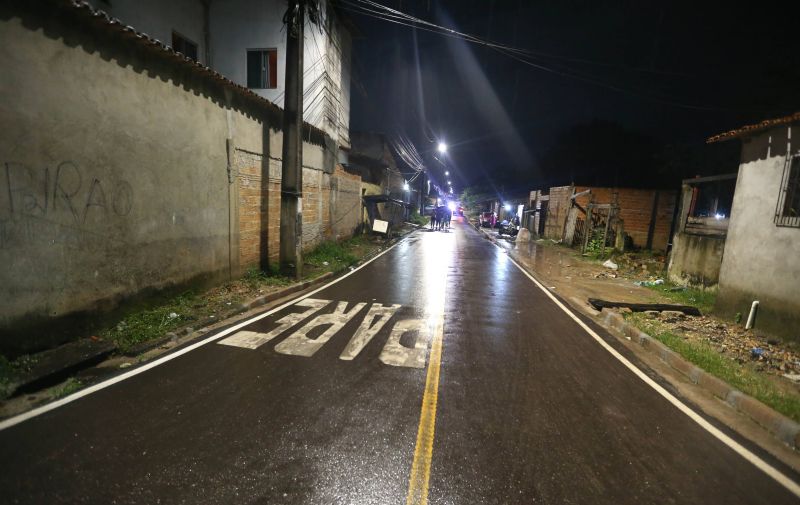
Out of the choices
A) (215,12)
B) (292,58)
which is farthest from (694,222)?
(215,12)

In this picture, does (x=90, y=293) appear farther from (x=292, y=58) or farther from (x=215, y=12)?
(x=215, y=12)

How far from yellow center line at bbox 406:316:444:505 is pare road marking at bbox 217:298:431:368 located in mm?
317

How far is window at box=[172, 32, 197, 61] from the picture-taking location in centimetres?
1547

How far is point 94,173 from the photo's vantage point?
5691 mm

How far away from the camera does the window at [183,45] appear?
50.7 feet

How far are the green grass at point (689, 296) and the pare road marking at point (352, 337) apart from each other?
7.30 meters

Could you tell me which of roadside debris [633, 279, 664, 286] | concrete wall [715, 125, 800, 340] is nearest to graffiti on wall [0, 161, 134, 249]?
concrete wall [715, 125, 800, 340]

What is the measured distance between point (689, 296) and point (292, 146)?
37.7 feet

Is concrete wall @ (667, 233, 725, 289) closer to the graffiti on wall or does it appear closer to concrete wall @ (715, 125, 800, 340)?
concrete wall @ (715, 125, 800, 340)

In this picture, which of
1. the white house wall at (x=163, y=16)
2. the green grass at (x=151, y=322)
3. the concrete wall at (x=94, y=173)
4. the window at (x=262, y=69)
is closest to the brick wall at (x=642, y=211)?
the window at (x=262, y=69)

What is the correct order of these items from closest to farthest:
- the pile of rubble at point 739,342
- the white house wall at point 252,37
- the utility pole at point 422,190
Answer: the pile of rubble at point 739,342, the white house wall at point 252,37, the utility pole at point 422,190

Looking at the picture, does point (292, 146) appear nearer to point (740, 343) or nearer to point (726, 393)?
point (726, 393)

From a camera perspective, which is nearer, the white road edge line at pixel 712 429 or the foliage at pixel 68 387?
the white road edge line at pixel 712 429

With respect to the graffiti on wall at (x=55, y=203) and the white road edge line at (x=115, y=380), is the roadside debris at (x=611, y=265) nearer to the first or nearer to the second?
the white road edge line at (x=115, y=380)
